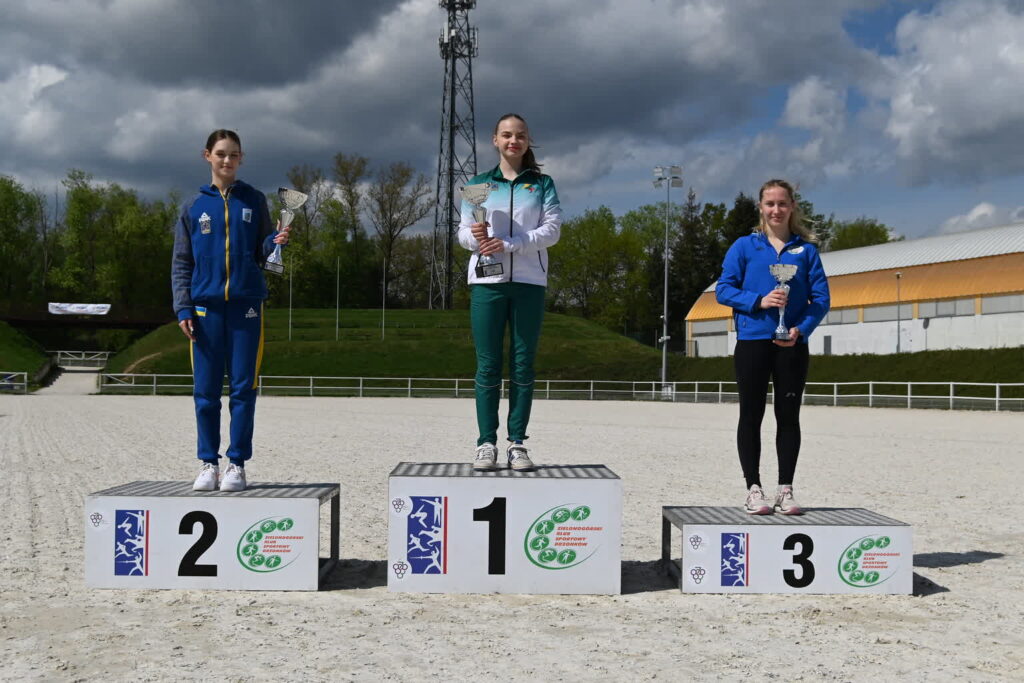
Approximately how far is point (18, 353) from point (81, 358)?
10.5 m

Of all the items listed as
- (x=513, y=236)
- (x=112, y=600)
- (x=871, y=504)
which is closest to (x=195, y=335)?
(x=112, y=600)

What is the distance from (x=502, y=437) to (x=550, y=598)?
10.2 meters

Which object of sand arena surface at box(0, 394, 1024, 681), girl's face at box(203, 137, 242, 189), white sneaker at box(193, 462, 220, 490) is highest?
girl's face at box(203, 137, 242, 189)

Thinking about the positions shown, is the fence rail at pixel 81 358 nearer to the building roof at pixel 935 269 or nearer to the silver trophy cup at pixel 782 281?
the building roof at pixel 935 269

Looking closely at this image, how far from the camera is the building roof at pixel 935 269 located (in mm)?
37844

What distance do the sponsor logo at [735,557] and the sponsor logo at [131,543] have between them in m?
2.92

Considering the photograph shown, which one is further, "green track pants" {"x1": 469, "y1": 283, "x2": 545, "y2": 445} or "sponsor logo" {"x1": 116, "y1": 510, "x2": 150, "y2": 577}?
"green track pants" {"x1": 469, "y1": 283, "x2": 545, "y2": 445}

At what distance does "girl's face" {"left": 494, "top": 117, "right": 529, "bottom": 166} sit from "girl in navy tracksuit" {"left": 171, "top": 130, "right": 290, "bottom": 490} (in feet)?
4.17

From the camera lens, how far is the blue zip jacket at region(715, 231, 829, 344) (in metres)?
4.98

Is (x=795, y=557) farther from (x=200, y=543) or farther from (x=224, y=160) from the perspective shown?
(x=224, y=160)

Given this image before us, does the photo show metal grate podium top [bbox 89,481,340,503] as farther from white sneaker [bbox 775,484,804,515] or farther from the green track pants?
white sneaker [bbox 775,484,804,515]

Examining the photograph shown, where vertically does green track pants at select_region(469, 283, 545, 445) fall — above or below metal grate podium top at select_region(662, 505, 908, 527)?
above

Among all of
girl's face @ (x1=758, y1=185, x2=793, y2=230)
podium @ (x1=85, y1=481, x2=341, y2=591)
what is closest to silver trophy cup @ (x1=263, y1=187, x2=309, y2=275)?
podium @ (x1=85, y1=481, x2=341, y2=591)

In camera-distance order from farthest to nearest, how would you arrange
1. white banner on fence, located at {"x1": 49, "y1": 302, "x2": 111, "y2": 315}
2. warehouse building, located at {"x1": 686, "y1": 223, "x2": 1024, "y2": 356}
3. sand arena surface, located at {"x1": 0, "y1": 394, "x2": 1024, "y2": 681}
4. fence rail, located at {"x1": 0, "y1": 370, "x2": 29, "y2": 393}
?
white banner on fence, located at {"x1": 49, "y1": 302, "x2": 111, "y2": 315} → warehouse building, located at {"x1": 686, "y1": 223, "x2": 1024, "y2": 356} → fence rail, located at {"x1": 0, "y1": 370, "x2": 29, "y2": 393} → sand arena surface, located at {"x1": 0, "y1": 394, "x2": 1024, "y2": 681}
